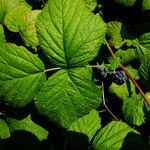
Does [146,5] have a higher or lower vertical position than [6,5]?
higher

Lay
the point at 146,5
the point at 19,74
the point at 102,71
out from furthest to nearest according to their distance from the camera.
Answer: the point at 146,5, the point at 102,71, the point at 19,74

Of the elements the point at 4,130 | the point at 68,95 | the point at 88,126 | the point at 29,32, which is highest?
the point at 29,32

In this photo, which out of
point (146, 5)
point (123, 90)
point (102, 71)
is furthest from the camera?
point (123, 90)

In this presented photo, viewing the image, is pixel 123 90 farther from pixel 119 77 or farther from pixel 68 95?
pixel 68 95

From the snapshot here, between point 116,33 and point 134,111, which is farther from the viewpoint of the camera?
point 116,33

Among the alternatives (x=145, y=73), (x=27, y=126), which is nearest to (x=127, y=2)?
(x=145, y=73)
